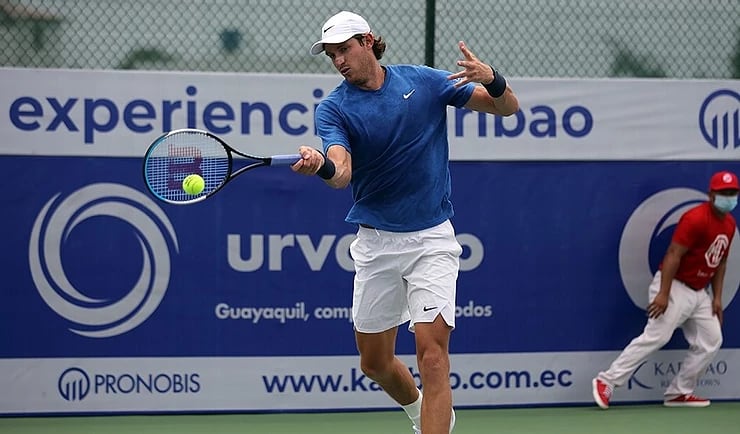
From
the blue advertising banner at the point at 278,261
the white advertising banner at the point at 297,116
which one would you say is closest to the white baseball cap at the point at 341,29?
the white advertising banner at the point at 297,116

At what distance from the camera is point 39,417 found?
285 inches

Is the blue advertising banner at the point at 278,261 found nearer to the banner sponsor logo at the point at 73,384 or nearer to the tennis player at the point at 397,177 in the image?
the banner sponsor logo at the point at 73,384

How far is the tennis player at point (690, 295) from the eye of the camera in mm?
7535

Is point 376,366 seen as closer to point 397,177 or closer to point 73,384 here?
point 397,177

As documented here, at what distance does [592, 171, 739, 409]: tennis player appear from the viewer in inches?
297

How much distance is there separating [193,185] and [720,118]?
13.8 ft

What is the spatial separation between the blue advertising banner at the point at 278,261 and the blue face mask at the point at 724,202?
36 cm

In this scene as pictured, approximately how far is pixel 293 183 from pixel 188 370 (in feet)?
4.18

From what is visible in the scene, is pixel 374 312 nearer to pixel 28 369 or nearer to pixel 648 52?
pixel 28 369

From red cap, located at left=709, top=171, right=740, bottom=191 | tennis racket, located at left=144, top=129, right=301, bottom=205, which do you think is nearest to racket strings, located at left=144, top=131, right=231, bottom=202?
tennis racket, located at left=144, top=129, right=301, bottom=205

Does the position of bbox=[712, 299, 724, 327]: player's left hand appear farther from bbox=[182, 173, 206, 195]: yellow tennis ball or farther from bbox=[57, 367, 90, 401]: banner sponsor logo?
bbox=[182, 173, 206, 195]: yellow tennis ball

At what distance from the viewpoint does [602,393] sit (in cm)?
759

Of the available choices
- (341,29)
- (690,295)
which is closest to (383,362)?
(341,29)

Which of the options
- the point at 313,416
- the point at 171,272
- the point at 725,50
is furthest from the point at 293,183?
the point at 725,50
